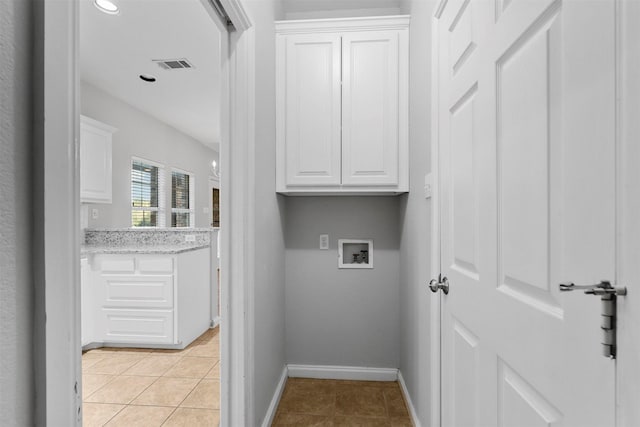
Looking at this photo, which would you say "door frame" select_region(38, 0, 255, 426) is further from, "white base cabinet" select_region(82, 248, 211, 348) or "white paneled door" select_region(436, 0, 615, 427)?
"white base cabinet" select_region(82, 248, 211, 348)

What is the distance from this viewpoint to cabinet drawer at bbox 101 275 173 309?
294 centimetres

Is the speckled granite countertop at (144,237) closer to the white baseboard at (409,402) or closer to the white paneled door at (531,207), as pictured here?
the white baseboard at (409,402)

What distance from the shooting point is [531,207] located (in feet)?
2.45

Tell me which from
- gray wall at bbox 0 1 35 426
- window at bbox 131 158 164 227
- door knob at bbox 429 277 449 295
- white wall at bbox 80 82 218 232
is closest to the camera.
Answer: gray wall at bbox 0 1 35 426

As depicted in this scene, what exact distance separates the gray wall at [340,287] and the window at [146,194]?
10.6 ft

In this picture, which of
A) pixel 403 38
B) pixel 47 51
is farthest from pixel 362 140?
pixel 47 51

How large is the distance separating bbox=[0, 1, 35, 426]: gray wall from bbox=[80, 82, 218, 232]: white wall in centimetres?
386

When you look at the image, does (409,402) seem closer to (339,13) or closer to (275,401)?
(275,401)

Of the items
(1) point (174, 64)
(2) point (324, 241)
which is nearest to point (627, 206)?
(2) point (324, 241)

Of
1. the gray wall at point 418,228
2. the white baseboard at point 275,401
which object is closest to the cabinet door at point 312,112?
the gray wall at point 418,228

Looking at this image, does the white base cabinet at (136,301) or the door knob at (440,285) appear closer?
the door knob at (440,285)

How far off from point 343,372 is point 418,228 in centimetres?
128

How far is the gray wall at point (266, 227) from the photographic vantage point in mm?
1646

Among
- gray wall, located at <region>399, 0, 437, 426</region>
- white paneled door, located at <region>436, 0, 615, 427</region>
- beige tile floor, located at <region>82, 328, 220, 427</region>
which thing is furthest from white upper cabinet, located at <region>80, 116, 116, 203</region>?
white paneled door, located at <region>436, 0, 615, 427</region>
